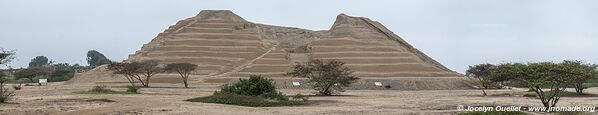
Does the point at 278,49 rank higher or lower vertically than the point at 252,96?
higher

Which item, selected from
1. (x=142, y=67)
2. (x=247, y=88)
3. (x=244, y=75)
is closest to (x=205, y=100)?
(x=247, y=88)

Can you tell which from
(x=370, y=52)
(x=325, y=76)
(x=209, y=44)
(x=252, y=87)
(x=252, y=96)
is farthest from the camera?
(x=209, y=44)

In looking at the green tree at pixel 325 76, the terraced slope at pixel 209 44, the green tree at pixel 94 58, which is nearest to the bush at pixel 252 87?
the green tree at pixel 325 76

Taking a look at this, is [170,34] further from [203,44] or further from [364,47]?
[364,47]

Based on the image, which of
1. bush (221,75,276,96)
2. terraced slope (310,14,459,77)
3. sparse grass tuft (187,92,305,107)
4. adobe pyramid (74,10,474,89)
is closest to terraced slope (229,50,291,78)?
adobe pyramid (74,10,474,89)

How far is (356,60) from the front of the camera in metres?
90.8

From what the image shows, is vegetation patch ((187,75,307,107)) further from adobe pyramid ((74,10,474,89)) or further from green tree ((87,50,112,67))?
green tree ((87,50,112,67))

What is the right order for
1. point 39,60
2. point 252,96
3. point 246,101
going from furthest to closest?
1. point 39,60
2. point 252,96
3. point 246,101

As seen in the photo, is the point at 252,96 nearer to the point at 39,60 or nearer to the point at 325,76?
the point at 325,76

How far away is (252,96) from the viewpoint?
3062cm

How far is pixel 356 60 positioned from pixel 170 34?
107ft

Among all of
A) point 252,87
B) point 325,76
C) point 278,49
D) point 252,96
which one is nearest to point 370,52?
point 278,49

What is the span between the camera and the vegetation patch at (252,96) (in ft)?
91.7

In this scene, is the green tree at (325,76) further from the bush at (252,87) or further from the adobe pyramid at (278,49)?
the adobe pyramid at (278,49)
